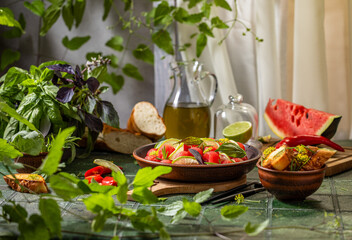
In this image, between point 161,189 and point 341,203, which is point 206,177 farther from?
point 341,203

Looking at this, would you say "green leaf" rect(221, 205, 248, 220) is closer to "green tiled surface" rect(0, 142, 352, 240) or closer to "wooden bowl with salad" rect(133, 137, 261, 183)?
"green tiled surface" rect(0, 142, 352, 240)

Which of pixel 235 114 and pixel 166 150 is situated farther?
pixel 235 114

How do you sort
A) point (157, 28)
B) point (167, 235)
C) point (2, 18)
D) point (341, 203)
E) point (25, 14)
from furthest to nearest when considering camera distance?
point (25, 14)
point (157, 28)
point (2, 18)
point (341, 203)
point (167, 235)

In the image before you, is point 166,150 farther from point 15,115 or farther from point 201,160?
point 15,115

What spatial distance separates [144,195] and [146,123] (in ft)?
2.72

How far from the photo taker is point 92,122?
1.51 metres

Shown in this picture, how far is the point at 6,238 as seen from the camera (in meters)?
0.89

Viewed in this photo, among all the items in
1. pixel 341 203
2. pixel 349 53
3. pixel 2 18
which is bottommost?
pixel 341 203

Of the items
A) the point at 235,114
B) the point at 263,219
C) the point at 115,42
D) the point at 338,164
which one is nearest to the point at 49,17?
the point at 115,42

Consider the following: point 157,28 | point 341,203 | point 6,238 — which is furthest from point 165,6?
point 6,238

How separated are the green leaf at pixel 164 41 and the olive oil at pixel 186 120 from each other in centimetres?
49

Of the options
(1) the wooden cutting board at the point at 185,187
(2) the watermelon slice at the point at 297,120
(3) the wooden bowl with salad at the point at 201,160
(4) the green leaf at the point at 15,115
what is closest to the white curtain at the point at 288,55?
(2) the watermelon slice at the point at 297,120

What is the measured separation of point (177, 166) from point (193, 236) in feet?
0.97

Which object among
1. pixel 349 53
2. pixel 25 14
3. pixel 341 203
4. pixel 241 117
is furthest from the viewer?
pixel 25 14
